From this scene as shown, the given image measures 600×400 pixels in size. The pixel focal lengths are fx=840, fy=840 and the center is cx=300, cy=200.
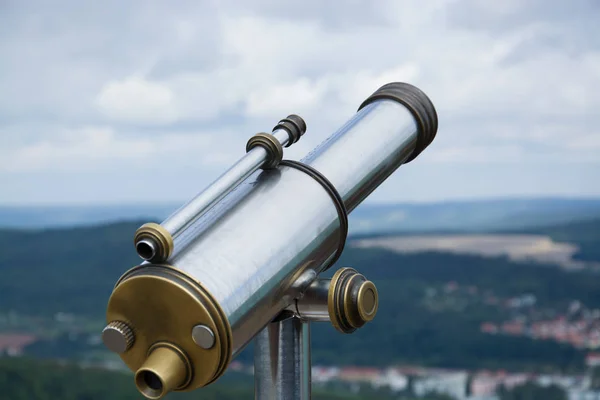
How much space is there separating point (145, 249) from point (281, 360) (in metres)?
0.54

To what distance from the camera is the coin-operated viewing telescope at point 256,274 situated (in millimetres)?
1577

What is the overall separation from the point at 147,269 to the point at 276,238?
33cm

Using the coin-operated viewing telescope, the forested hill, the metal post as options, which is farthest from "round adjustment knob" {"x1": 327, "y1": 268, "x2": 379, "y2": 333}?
the forested hill

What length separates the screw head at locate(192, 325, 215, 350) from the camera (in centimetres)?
156

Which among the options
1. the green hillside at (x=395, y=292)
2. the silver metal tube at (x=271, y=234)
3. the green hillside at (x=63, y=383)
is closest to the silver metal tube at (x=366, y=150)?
the silver metal tube at (x=271, y=234)

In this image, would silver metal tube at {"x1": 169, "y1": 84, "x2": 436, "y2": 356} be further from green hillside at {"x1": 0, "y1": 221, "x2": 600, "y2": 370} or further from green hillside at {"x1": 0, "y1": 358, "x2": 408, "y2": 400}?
green hillside at {"x1": 0, "y1": 221, "x2": 600, "y2": 370}

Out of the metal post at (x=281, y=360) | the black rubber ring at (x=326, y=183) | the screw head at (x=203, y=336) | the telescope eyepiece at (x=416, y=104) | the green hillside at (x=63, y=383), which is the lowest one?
the screw head at (x=203, y=336)

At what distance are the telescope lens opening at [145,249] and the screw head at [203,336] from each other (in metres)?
0.16

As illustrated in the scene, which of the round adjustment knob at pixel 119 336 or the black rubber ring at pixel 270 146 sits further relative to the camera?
the black rubber ring at pixel 270 146

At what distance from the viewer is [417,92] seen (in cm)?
263

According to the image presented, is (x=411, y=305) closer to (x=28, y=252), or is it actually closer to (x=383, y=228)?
(x=383, y=228)

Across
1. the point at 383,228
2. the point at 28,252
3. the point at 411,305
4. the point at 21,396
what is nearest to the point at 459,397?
the point at 411,305

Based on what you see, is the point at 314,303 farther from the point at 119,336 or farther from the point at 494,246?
the point at 494,246

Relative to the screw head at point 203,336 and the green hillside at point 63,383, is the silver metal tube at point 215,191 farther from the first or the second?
the green hillside at point 63,383
